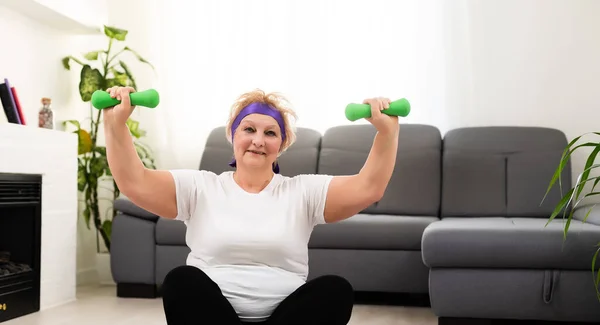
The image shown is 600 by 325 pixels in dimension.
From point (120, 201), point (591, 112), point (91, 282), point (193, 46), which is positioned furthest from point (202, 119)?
point (591, 112)

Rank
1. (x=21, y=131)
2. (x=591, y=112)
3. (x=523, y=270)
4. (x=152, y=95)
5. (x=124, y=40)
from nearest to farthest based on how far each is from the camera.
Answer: (x=152, y=95) < (x=523, y=270) < (x=21, y=131) < (x=591, y=112) < (x=124, y=40)

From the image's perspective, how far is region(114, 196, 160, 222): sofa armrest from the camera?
3871 mm

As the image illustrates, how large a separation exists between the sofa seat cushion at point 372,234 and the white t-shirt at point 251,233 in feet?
6.07

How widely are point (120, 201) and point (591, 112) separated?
107 inches

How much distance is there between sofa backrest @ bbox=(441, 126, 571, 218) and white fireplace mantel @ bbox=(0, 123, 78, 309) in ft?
6.57

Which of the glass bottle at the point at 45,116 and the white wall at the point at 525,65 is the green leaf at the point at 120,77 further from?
the white wall at the point at 525,65

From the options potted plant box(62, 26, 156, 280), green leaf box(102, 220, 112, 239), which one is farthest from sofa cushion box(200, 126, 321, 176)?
green leaf box(102, 220, 112, 239)

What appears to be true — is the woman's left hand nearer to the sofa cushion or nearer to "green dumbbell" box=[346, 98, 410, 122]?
"green dumbbell" box=[346, 98, 410, 122]

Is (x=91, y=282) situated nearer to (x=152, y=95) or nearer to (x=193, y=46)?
(x=193, y=46)

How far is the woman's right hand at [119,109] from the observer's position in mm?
1653

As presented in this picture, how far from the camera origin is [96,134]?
4547mm

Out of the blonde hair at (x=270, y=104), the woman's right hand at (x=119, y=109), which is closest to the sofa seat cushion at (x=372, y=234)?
the blonde hair at (x=270, y=104)

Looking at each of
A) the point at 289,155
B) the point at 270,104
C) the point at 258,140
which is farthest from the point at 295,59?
the point at 258,140

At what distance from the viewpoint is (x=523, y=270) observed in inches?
121
